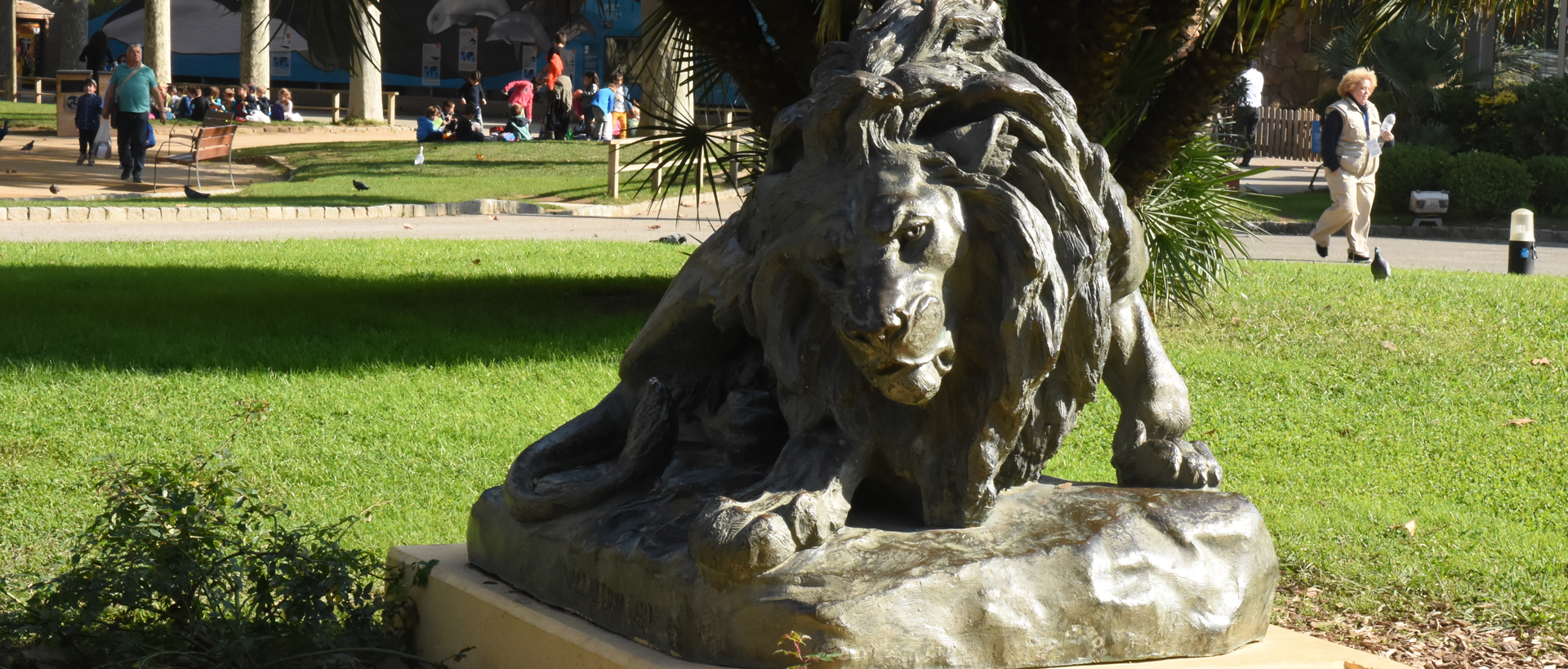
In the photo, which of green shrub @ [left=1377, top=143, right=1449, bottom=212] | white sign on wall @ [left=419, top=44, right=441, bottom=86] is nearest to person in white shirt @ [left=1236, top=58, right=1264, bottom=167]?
green shrub @ [left=1377, top=143, right=1449, bottom=212]

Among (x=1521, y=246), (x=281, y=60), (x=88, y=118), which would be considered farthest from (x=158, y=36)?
(x=1521, y=246)

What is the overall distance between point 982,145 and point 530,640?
125 centimetres

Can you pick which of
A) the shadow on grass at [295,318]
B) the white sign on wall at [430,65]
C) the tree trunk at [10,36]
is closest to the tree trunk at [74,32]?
the tree trunk at [10,36]

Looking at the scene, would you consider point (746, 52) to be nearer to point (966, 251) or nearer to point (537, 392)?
point (537, 392)

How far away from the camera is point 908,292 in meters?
2.26

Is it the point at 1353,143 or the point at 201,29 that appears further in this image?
the point at 201,29

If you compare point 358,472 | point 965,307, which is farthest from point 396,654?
point 358,472

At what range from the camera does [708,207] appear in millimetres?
19969

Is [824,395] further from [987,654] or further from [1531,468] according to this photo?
[1531,468]

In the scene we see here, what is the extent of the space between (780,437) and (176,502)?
4.60ft

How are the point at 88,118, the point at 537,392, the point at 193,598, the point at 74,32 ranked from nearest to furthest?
1. the point at 193,598
2. the point at 537,392
3. the point at 88,118
4. the point at 74,32

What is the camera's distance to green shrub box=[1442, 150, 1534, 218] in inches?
729

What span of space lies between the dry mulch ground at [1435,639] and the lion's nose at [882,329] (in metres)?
2.03

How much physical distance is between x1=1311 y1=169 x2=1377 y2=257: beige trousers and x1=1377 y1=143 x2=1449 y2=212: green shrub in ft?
19.9
